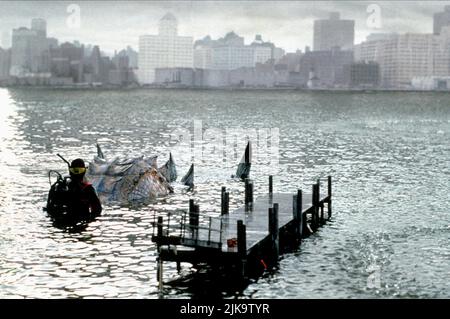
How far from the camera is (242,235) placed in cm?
3136

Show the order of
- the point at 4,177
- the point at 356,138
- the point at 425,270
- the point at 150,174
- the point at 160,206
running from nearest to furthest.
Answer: the point at 425,270 → the point at 160,206 → the point at 150,174 → the point at 4,177 → the point at 356,138

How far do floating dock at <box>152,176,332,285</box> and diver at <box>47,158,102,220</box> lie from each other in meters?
5.27

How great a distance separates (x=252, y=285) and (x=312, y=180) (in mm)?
33890

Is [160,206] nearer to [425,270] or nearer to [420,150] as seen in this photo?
[425,270]

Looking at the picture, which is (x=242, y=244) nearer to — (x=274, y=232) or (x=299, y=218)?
(x=274, y=232)

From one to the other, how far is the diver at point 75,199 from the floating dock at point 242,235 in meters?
5.27

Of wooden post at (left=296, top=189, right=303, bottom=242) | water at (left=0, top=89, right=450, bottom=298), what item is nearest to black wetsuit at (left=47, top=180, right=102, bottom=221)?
water at (left=0, top=89, right=450, bottom=298)

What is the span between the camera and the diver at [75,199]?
4497cm

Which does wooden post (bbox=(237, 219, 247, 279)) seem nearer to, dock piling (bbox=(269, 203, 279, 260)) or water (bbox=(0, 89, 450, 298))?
water (bbox=(0, 89, 450, 298))

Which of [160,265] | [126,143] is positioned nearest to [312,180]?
[160,265]

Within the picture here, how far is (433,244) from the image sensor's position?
40.4 metres

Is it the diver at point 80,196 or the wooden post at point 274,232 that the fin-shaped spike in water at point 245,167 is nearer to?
the diver at point 80,196

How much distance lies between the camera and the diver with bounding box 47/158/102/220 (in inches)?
1770

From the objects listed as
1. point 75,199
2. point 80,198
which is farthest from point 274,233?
point 75,199
